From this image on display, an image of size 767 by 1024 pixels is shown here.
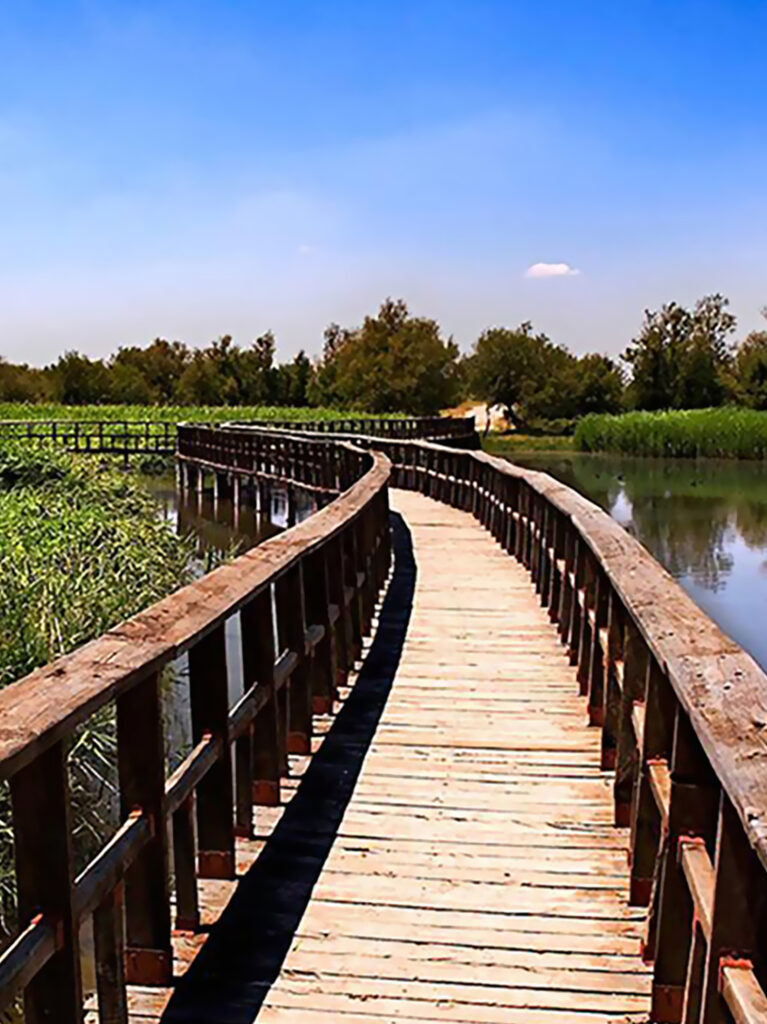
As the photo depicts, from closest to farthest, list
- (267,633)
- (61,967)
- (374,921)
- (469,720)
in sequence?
(61,967), (374,921), (267,633), (469,720)

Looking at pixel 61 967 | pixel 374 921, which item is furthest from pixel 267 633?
pixel 61 967

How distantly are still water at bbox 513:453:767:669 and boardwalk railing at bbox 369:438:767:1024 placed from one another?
681cm

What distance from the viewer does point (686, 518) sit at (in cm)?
2508

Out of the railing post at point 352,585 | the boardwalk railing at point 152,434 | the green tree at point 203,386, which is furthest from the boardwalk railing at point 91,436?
the green tree at point 203,386

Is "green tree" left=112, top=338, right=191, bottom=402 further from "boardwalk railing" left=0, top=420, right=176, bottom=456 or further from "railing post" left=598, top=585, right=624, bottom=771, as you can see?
"railing post" left=598, top=585, right=624, bottom=771

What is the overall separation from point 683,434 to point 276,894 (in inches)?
1685

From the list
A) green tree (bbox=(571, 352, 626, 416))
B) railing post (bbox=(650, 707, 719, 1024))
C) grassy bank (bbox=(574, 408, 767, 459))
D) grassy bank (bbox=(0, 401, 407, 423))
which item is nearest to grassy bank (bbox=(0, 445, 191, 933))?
railing post (bbox=(650, 707, 719, 1024))

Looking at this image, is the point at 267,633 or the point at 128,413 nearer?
the point at 267,633

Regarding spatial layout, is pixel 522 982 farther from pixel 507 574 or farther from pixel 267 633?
pixel 507 574

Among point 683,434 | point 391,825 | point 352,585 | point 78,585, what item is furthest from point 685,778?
point 683,434

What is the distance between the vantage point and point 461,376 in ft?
229

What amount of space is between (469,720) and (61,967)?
130 inches

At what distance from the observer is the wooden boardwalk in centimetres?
283

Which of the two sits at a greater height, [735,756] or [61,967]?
[735,756]
